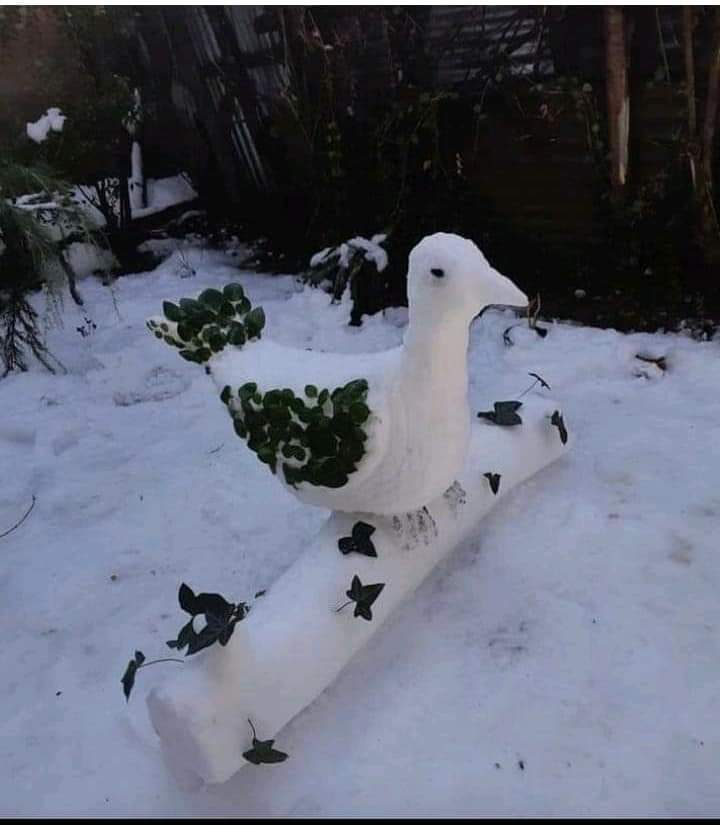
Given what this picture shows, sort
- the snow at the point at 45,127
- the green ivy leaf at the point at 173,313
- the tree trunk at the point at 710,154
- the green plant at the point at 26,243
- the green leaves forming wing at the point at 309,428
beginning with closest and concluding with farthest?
1. the green leaves forming wing at the point at 309,428
2. the green ivy leaf at the point at 173,313
3. the green plant at the point at 26,243
4. the tree trunk at the point at 710,154
5. the snow at the point at 45,127

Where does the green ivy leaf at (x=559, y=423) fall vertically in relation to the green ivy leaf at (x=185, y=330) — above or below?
below

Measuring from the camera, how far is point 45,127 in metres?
3.57

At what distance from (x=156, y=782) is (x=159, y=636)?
13.8 inches

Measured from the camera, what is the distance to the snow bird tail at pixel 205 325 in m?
1.56

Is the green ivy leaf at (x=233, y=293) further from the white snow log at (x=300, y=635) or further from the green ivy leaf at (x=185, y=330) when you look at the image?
the white snow log at (x=300, y=635)

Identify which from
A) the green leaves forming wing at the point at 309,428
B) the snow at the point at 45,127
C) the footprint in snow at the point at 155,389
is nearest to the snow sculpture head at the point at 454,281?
the green leaves forming wing at the point at 309,428

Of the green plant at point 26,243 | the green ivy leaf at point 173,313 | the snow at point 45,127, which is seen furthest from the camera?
the snow at point 45,127

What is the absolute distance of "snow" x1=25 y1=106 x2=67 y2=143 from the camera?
3.56 meters

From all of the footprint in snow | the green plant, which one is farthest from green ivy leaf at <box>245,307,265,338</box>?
the footprint in snow

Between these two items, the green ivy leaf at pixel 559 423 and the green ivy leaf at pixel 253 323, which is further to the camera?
the green ivy leaf at pixel 559 423

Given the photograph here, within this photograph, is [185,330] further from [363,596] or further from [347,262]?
[347,262]

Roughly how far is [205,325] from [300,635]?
605 millimetres

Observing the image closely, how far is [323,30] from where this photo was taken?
3.29 m

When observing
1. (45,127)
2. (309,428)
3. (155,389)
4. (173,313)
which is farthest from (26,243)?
(309,428)
